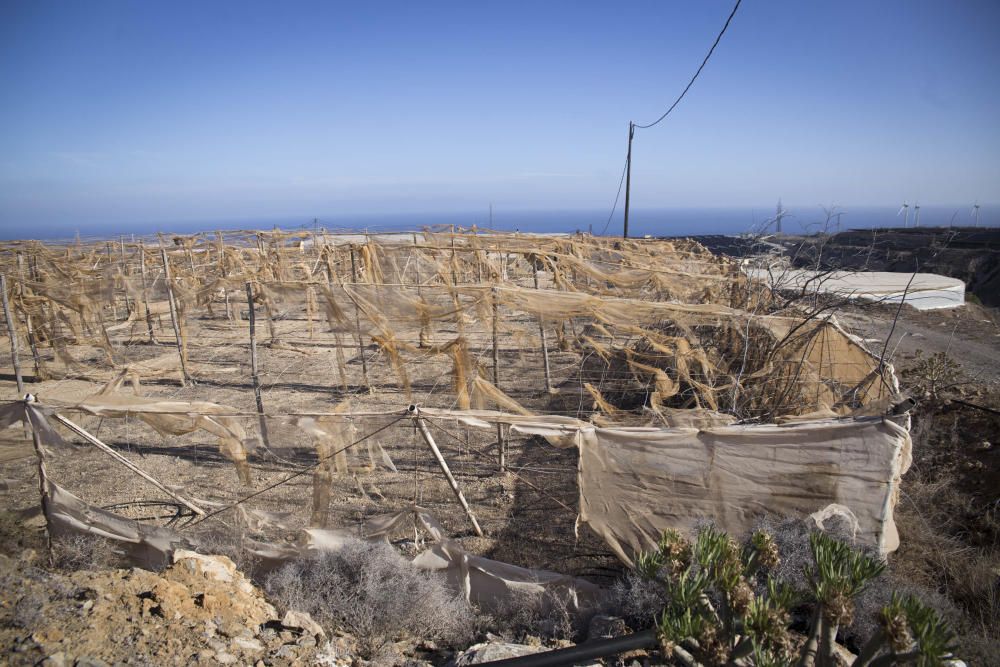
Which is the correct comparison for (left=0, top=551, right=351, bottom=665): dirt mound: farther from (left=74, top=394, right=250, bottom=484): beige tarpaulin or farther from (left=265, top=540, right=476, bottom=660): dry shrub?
(left=74, top=394, right=250, bottom=484): beige tarpaulin

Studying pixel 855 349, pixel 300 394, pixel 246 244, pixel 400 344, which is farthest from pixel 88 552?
pixel 246 244

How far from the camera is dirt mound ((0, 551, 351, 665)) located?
Result: 3389mm

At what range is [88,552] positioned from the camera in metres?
4.54

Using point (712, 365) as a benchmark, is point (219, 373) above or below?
below

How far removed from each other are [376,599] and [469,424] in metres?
1.49

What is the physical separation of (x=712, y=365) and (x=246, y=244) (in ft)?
48.5

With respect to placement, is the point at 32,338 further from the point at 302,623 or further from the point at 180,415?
the point at 302,623

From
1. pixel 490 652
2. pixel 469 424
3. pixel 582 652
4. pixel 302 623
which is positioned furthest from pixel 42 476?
pixel 582 652

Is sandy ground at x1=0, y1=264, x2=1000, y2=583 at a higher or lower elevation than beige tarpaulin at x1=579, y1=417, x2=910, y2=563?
lower

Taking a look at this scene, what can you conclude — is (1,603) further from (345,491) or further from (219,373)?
(219,373)

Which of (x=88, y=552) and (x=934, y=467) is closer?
(x=88, y=552)

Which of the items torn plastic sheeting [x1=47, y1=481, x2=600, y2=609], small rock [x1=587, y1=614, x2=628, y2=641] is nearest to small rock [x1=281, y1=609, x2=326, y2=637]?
torn plastic sheeting [x1=47, y1=481, x2=600, y2=609]

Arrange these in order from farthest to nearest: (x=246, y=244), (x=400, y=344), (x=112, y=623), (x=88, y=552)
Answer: (x=246, y=244), (x=400, y=344), (x=88, y=552), (x=112, y=623)

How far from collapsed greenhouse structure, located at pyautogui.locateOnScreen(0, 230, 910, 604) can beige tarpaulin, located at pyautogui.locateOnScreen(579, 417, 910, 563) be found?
17 mm
